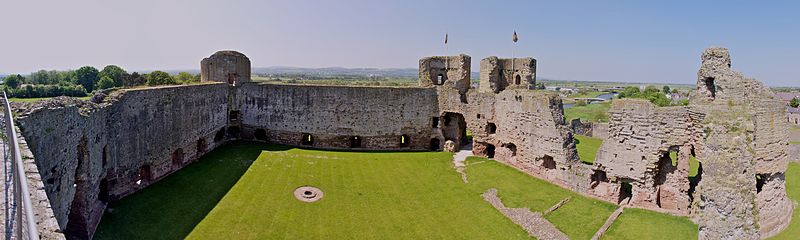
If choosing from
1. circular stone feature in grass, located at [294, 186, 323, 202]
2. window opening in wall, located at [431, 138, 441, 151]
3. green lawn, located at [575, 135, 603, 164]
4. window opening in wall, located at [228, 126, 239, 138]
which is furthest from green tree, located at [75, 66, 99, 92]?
green lawn, located at [575, 135, 603, 164]

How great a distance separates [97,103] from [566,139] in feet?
70.0

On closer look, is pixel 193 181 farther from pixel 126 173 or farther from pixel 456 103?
pixel 456 103

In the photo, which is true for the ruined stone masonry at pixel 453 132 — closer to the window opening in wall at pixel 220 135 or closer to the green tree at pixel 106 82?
the window opening in wall at pixel 220 135

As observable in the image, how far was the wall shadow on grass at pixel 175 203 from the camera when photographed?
1622cm

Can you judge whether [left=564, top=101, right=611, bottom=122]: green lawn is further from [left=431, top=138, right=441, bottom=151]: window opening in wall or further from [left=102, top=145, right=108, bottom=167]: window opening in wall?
[left=102, top=145, right=108, bottom=167]: window opening in wall

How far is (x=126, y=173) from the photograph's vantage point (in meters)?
19.1

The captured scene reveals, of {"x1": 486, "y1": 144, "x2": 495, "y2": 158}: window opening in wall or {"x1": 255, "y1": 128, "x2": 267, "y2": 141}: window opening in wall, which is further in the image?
{"x1": 255, "y1": 128, "x2": 267, "y2": 141}: window opening in wall

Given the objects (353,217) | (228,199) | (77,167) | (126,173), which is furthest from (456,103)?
(77,167)

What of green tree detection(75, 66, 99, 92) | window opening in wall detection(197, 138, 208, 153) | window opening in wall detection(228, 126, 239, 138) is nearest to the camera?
window opening in wall detection(197, 138, 208, 153)

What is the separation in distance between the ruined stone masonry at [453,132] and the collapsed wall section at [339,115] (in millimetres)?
A: 73

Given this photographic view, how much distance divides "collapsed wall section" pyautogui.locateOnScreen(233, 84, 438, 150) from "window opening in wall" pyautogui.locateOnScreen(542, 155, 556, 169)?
31.3 feet

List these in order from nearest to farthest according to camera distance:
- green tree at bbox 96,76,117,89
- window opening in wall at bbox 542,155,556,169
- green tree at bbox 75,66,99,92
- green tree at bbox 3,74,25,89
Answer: window opening in wall at bbox 542,155,556,169 < green tree at bbox 3,74,25,89 < green tree at bbox 96,76,117,89 < green tree at bbox 75,66,99,92

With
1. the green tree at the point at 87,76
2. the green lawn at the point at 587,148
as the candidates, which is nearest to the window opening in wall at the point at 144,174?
the green lawn at the point at 587,148

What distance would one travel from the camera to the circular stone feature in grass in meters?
21.0
